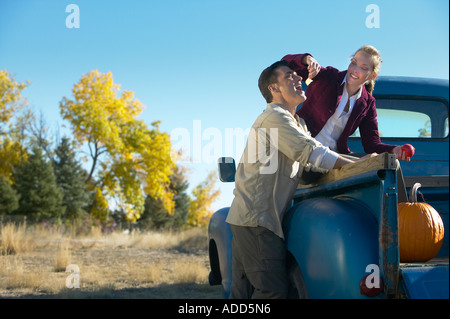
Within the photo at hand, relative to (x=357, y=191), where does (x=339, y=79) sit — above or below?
above

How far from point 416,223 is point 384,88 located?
2427 millimetres

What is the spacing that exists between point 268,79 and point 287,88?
0.14m

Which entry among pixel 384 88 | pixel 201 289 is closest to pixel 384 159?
pixel 384 88

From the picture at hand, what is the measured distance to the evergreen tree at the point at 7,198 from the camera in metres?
23.9

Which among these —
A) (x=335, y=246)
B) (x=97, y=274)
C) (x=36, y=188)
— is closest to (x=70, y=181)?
(x=36, y=188)

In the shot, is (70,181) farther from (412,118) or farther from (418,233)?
(418,233)

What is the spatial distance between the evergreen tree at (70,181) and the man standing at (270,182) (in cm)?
2615

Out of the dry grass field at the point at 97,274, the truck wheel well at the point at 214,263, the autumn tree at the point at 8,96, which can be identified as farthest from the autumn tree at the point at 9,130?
the truck wheel well at the point at 214,263

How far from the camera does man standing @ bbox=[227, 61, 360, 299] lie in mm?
2648

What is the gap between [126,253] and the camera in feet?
44.4

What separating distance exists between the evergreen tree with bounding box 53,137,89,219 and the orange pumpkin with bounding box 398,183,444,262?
2656cm

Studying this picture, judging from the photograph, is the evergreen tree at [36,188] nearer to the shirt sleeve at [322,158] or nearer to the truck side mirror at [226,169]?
the truck side mirror at [226,169]
